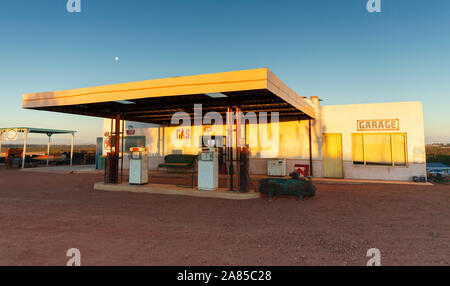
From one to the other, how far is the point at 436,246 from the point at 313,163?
831 cm

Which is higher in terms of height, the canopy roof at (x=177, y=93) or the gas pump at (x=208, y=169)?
the canopy roof at (x=177, y=93)

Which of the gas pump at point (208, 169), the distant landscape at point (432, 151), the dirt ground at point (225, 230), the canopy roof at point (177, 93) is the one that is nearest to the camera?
the dirt ground at point (225, 230)

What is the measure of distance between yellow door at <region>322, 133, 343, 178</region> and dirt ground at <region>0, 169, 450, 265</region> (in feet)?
13.5

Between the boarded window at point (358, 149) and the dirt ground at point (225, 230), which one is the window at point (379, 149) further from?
the dirt ground at point (225, 230)

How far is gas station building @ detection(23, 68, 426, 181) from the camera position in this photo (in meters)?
7.11

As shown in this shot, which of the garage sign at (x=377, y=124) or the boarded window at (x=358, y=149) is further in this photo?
the boarded window at (x=358, y=149)

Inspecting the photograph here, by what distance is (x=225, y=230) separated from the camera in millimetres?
4465

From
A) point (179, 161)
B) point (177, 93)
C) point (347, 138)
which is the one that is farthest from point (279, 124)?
point (177, 93)

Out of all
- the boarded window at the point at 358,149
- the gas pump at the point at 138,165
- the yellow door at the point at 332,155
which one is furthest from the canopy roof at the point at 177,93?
the boarded window at the point at 358,149

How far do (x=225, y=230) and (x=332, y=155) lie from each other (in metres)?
8.99

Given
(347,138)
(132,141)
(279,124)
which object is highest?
(279,124)

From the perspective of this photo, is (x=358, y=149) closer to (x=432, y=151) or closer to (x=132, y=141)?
(x=132, y=141)

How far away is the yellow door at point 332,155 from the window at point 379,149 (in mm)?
649

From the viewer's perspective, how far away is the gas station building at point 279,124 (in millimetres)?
7113
